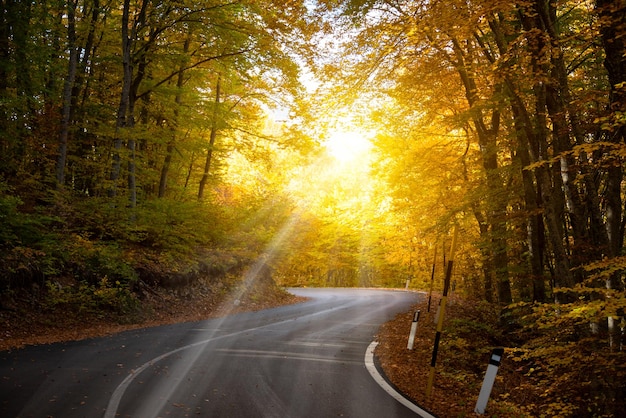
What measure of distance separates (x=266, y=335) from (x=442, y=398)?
548cm

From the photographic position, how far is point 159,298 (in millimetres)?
14227

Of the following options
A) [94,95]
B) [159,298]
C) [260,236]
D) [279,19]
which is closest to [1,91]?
[94,95]

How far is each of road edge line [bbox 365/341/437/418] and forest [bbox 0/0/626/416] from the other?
2096mm

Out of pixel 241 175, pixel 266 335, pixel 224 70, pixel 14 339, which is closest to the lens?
pixel 14 339

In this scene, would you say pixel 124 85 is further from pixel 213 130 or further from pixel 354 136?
pixel 354 136

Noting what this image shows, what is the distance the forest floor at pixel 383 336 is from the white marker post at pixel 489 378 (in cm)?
19

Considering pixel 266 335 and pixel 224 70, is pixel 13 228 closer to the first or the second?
pixel 266 335

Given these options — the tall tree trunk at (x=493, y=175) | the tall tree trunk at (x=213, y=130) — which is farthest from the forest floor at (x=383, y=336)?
the tall tree trunk at (x=213, y=130)

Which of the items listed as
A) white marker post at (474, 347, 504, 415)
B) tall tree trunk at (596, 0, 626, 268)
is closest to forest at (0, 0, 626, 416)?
tall tree trunk at (596, 0, 626, 268)

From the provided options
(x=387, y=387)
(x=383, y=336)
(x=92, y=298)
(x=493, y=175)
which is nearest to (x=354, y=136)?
(x=493, y=175)

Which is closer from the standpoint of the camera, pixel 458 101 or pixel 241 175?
pixel 458 101

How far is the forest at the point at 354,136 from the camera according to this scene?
7.87 metres

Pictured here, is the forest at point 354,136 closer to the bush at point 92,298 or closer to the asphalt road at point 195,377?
the bush at point 92,298

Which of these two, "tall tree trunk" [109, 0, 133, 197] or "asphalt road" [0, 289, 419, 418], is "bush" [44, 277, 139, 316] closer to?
"asphalt road" [0, 289, 419, 418]
